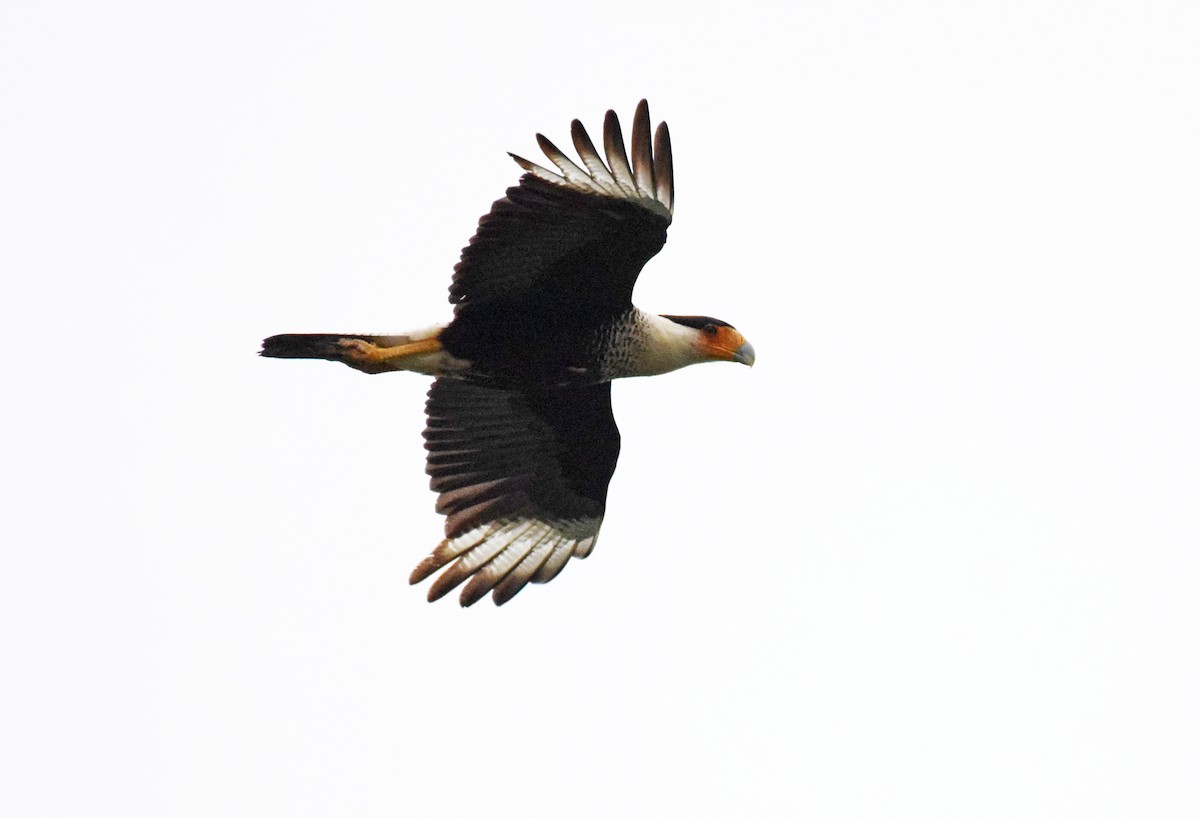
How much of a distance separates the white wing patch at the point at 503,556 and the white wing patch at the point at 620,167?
79.2 inches

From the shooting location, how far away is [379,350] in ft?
28.2

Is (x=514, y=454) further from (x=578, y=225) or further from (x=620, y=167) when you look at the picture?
(x=620, y=167)

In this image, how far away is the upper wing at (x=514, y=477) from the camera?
30.3 ft

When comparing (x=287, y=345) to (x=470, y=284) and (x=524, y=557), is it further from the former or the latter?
(x=524, y=557)

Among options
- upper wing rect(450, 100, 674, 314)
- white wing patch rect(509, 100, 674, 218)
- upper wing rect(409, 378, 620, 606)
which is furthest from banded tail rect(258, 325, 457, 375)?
white wing patch rect(509, 100, 674, 218)

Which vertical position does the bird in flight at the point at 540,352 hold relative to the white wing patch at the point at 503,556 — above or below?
above

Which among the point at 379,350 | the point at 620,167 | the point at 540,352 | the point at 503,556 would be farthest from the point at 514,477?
the point at 620,167

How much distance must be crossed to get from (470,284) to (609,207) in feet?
2.46

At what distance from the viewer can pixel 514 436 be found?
9.41m

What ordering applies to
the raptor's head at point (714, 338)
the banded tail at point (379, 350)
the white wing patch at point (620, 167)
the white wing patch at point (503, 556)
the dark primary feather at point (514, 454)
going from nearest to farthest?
the white wing patch at point (620, 167) < the banded tail at point (379, 350) < the raptor's head at point (714, 338) < the white wing patch at point (503, 556) < the dark primary feather at point (514, 454)

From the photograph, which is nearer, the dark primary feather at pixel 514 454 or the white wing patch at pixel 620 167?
the white wing patch at pixel 620 167

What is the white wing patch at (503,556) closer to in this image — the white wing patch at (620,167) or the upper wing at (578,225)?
the upper wing at (578,225)

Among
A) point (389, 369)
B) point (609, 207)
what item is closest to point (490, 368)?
point (389, 369)

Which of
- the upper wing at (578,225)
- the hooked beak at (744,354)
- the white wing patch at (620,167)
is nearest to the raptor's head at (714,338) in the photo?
the hooked beak at (744,354)
